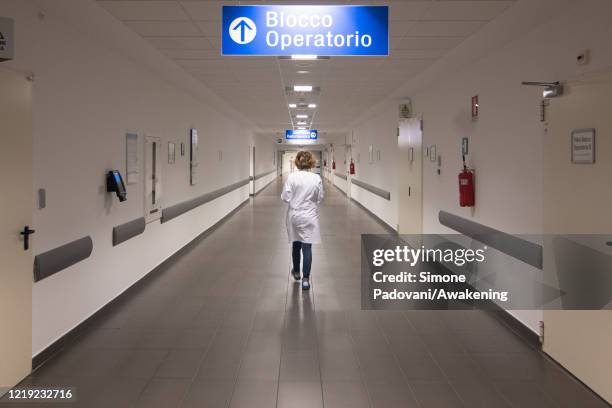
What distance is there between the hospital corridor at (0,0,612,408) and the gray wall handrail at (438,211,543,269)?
3 centimetres

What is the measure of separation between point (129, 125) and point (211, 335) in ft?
7.86

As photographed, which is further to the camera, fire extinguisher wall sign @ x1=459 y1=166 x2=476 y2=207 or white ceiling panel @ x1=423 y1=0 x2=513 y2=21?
fire extinguisher wall sign @ x1=459 y1=166 x2=476 y2=207

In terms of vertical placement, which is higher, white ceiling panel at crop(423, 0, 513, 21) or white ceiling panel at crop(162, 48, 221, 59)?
white ceiling panel at crop(162, 48, 221, 59)

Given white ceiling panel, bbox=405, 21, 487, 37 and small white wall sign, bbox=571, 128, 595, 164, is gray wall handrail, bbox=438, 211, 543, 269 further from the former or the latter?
white ceiling panel, bbox=405, 21, 487, 37

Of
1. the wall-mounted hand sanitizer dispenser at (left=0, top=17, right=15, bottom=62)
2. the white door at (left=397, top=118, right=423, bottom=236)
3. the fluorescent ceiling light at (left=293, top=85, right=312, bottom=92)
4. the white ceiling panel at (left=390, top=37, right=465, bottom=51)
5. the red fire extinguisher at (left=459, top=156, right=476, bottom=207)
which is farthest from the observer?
the white door at (left=397, top=118, right=423, bottom=236)

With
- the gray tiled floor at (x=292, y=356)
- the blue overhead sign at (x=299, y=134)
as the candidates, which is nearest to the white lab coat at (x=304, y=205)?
the gray tiled floor at (x=292, y=356)

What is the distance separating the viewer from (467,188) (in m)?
4.73

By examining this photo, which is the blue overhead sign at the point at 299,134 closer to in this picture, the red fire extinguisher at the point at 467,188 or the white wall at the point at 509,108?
the white wall at the point at 509,108

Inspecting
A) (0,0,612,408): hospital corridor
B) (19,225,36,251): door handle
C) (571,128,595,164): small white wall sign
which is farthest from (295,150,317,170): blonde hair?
(19,225,36,251): door handle

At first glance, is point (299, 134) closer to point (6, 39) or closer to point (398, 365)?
point (398, 365)

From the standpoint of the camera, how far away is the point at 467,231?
16.0 feet

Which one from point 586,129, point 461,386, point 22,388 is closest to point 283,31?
point 586,129

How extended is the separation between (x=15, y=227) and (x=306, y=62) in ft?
11.7

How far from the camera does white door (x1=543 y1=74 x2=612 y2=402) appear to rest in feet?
8.71
